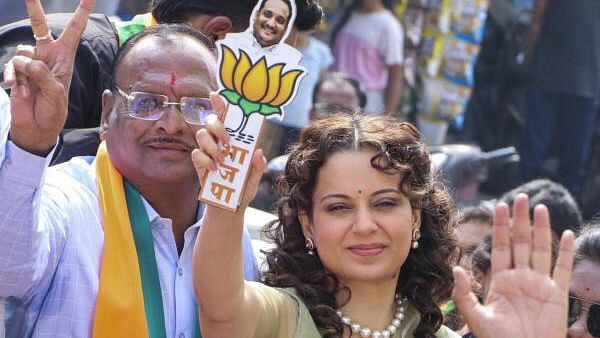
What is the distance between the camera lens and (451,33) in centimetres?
901

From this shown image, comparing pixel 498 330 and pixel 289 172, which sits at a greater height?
pixel 289 172

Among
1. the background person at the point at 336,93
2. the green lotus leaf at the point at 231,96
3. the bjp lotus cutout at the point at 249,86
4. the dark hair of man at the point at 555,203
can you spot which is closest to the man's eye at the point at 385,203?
the bjp lotus cutout at the point at 249,86

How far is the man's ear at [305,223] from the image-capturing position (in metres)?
3.09

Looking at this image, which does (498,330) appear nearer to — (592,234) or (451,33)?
(592,234)

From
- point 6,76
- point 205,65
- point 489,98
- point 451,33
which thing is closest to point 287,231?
point 205,65

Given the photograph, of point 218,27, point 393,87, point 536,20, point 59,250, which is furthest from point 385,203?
point 536,20

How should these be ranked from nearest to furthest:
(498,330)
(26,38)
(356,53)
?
(498,330)
(26,38)
(356,53)

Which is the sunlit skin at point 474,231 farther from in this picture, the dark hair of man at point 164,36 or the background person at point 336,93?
the background person at point 336,93

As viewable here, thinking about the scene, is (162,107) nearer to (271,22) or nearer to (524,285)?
(271,22)

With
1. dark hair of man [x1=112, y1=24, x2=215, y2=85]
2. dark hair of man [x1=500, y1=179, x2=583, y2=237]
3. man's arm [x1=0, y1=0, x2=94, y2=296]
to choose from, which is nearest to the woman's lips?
dark hair of man [x1=112, y1=24, x2=215, y2=85]

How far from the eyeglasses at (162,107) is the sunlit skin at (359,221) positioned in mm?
339

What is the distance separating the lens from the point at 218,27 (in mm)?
3943

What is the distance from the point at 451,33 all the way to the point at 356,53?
3.03 ft

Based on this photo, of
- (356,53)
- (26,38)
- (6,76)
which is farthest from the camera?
(356,53)
